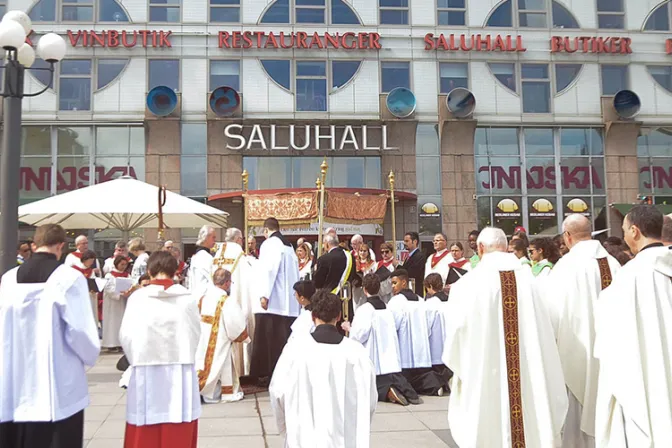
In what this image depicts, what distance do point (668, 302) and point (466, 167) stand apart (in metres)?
19.9

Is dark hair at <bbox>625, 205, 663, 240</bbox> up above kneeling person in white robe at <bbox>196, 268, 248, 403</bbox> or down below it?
above

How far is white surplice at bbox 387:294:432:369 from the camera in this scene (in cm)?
841

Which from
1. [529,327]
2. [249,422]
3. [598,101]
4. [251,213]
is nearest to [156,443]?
[249,422]

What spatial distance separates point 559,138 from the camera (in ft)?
81.0

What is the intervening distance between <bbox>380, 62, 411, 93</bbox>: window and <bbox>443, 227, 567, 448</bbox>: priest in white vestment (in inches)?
780

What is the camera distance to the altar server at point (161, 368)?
4.84m

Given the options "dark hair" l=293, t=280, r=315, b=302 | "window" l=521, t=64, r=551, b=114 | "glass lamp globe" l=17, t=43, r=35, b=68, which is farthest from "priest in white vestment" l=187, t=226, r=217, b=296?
"window" l=521, t=64, r=551, b=114

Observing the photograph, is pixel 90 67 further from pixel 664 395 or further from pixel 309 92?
pixel 664 395

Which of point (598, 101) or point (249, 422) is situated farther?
point (598, 101)

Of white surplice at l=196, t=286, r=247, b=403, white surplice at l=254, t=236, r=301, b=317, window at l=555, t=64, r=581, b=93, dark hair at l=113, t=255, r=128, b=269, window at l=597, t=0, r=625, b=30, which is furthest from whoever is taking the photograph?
window at l=597, t=0, r=625, b=30

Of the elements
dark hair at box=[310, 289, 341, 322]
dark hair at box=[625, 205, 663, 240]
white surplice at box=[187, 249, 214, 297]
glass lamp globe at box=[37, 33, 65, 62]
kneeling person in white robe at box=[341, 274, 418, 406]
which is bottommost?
kneeling person in white robe at box=[341, 274, 418, 406]

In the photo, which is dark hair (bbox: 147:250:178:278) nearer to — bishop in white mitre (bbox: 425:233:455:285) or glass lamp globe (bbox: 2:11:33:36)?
glass lamp globe (bbox: 2:11:33:36)

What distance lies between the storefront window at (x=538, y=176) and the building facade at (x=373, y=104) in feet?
0.20

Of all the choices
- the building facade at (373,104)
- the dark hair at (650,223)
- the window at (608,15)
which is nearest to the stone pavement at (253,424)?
the dark hair at (650,223)
